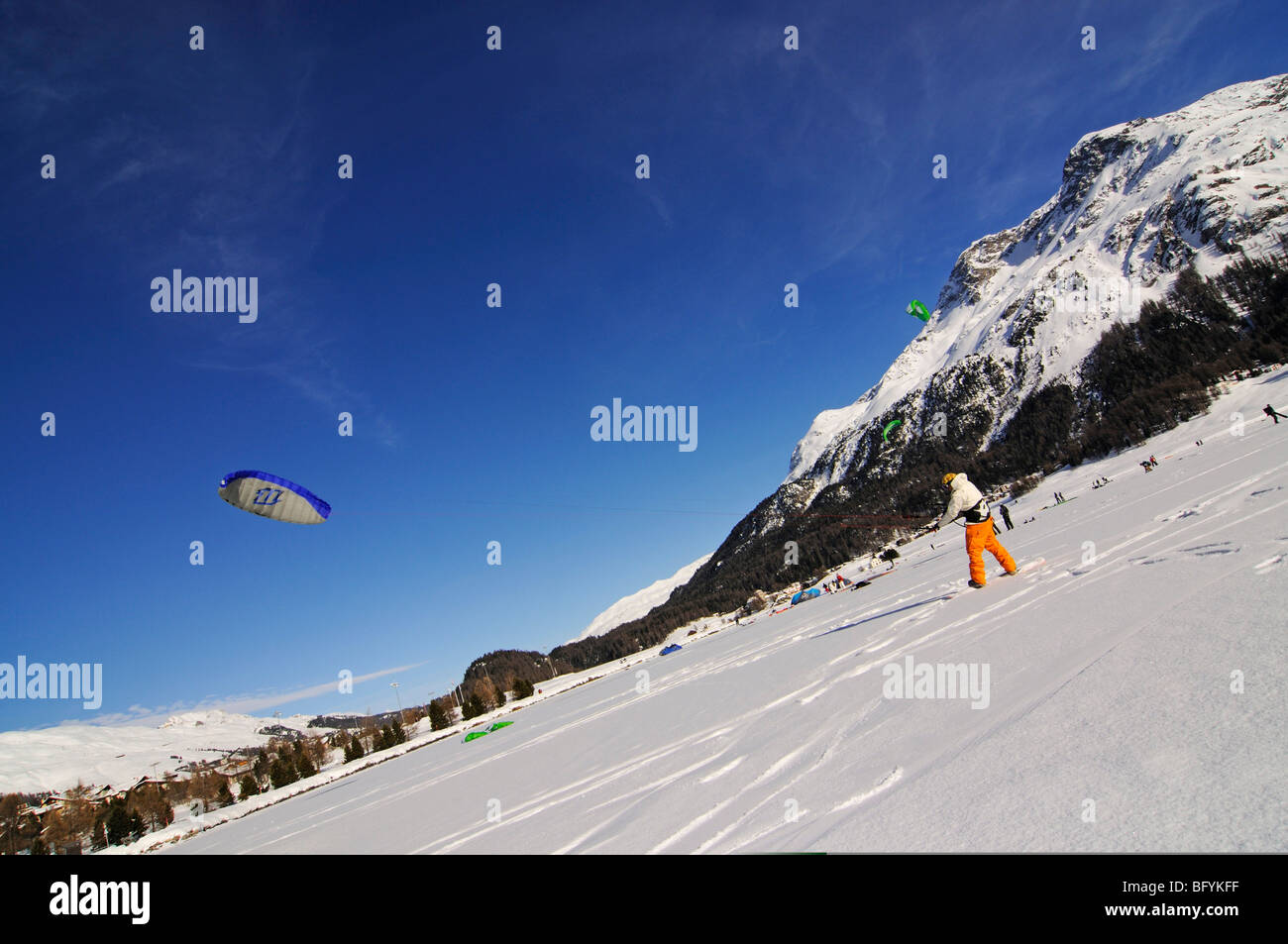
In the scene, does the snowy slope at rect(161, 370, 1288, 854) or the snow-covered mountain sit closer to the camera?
the snowy slope at rect(161, 370, 1288, 854)

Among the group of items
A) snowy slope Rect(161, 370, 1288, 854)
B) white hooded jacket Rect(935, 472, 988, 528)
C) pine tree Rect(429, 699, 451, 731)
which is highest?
white hooded jacket Rect(935, 472, 988, 528)

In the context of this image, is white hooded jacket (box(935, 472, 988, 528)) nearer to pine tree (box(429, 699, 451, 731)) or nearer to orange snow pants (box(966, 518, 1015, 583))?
orange snow pants (box(966, 518, 1015, 583))

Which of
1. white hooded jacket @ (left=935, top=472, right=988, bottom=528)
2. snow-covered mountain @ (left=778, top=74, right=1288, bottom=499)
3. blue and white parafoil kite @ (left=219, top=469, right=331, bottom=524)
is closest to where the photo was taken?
white hooded jacket @ (left=935, top=472, right=988, bottom=528)

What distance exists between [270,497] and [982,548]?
20659 mm

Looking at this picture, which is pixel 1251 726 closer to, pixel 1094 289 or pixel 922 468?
pixel 922 468

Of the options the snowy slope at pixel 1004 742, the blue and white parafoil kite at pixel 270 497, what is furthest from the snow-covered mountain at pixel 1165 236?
the blue and white parafoil kite at pixel 270 497

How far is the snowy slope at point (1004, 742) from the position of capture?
2045 millimetres

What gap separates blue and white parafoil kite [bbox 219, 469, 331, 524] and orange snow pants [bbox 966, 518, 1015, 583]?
64.9 feet

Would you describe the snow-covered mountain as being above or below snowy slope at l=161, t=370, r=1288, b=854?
above

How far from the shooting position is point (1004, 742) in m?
2.85

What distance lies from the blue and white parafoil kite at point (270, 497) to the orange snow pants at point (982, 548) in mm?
19779

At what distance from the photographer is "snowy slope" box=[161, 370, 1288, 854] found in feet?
6.71

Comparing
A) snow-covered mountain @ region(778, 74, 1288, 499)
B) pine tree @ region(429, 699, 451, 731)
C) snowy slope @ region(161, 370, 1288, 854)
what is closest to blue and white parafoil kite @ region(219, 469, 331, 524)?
snowy slope @ region(161, 370, 1288, 854)

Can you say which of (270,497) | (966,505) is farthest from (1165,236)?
(270,497)
